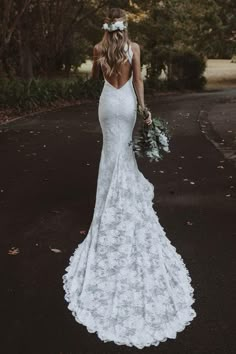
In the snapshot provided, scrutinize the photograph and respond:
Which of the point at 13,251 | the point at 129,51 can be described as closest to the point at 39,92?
the point at 13,251

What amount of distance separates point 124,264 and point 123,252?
0.47ft

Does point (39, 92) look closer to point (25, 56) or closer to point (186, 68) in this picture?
point (25, 56)

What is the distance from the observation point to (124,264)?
5.07 m

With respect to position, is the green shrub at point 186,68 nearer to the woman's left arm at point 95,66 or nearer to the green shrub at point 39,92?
the green shrub at point 39,92

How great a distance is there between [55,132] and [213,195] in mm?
7868

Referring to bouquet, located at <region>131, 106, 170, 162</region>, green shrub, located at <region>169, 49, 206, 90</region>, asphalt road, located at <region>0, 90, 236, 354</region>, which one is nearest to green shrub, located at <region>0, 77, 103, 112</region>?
asphalt road, located at <region>0, 90, 236, 354</region>

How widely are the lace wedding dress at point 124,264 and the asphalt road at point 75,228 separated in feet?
0.46

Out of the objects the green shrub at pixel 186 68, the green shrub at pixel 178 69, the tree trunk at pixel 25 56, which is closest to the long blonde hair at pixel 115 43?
the tree trunk at pixel 25 56

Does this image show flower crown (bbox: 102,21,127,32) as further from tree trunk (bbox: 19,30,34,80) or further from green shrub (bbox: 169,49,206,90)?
green shrub (bbox: 169,49,206,90)

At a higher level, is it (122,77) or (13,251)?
(122,77)

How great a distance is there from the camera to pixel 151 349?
13.4ft

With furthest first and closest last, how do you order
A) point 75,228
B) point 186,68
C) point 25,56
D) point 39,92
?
point 186,68
point 25,56
point 39,92
point 75,228

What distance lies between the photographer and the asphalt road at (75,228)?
14.1 feet

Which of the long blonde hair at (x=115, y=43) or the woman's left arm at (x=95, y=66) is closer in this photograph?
the long blonde hair at (x=115, y=43)
